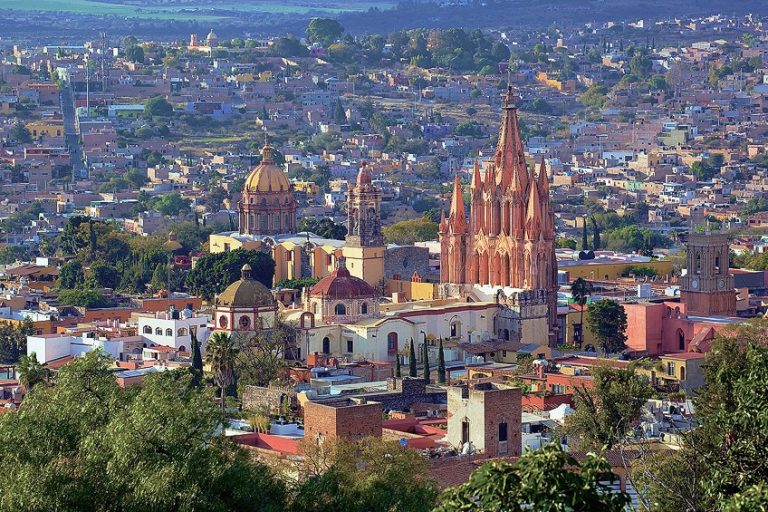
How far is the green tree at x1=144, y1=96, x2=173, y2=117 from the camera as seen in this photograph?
473 ft

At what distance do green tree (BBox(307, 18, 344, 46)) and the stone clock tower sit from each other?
115 meters

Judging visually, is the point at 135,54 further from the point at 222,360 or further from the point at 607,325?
the point at 222,360

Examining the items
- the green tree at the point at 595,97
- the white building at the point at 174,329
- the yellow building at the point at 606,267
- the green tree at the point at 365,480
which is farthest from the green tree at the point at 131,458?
the green tree at the point at 595,97

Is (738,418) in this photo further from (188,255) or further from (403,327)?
(188,255)

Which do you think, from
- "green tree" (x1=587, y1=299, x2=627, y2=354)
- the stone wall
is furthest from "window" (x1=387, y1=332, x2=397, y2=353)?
the stone wall

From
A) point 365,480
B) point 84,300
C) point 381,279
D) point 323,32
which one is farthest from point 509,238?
point 323,32

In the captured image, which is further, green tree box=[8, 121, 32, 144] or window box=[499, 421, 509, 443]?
green tree box=[8, 121, 32, 144]

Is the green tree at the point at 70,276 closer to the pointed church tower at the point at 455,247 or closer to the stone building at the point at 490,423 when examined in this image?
the pointed church tower at the point at 455,247

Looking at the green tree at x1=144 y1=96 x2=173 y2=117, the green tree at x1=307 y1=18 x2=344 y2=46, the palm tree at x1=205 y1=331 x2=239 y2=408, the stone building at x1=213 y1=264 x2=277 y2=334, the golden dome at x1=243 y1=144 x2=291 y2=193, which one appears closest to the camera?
the palm tree at x1=205 y1=331 x2=239 y2=408

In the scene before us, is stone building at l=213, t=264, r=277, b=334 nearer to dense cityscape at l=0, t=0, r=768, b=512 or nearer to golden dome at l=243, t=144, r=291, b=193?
dense cityscape at l=0, t=0, r=768, b=512

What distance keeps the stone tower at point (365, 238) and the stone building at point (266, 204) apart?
702 centimetres

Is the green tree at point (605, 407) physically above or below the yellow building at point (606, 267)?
above

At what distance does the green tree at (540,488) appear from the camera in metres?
23.1

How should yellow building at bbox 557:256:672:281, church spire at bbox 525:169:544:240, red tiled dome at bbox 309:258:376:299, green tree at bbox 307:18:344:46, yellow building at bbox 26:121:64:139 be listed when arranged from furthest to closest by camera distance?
green tree at bbox 307:18:344:46, yellow building at bbox 26:121:64:139, yellow building at bbox 557:256:672:281, church spire at bbox 525:169:544:240, red tiled dome at bbox 309:258:376:299
